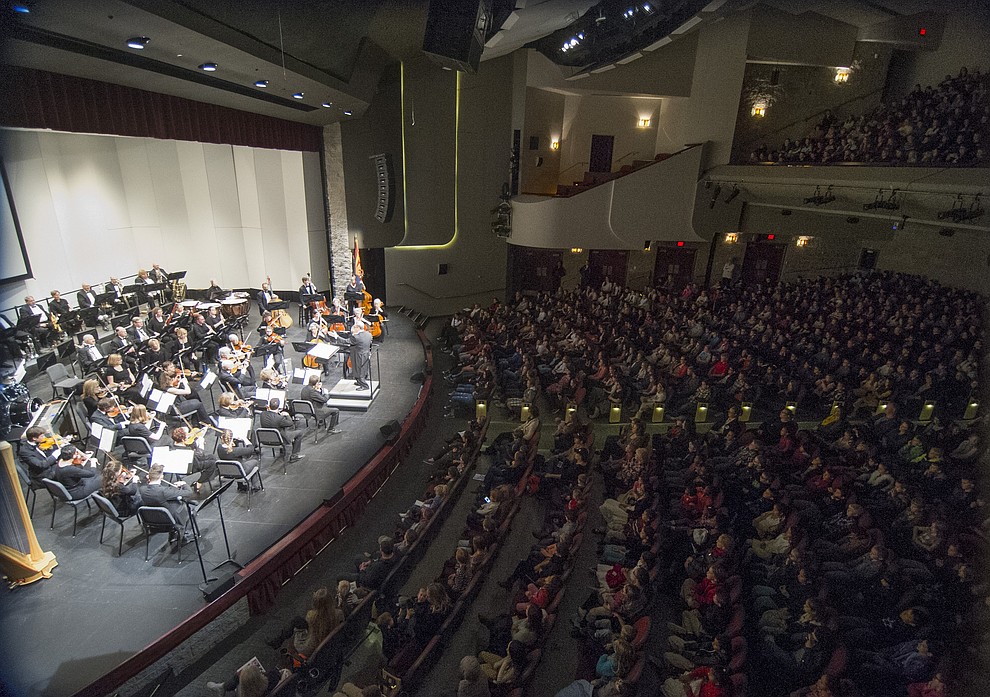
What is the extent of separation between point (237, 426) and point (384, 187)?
903cm

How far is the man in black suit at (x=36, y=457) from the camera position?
17.9ft

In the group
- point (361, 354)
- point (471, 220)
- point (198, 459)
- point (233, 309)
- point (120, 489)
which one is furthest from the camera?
point (471, 220)

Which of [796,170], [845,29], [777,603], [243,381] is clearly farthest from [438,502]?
[845,29]

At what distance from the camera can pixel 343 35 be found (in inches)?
318

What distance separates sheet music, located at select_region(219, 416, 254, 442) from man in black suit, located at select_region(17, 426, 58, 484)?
1682mm

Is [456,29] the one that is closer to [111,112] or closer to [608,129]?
[111,112]

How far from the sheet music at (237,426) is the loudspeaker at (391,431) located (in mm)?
1951

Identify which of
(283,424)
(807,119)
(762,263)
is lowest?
(283,424)

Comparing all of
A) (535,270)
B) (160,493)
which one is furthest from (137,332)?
(535,270)

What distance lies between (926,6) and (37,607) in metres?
17.5

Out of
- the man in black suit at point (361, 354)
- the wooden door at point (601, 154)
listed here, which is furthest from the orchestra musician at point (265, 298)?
the wooden door at point (601, 154)

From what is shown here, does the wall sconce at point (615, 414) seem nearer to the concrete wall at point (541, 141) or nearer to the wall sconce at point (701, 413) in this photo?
the wall sconce at point (701, 413)

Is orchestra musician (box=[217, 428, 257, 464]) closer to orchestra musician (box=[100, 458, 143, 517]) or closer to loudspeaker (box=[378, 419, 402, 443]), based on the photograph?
orchestra musician (box=[100, 458, 143, 517])

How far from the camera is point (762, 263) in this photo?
16797 millimetres
